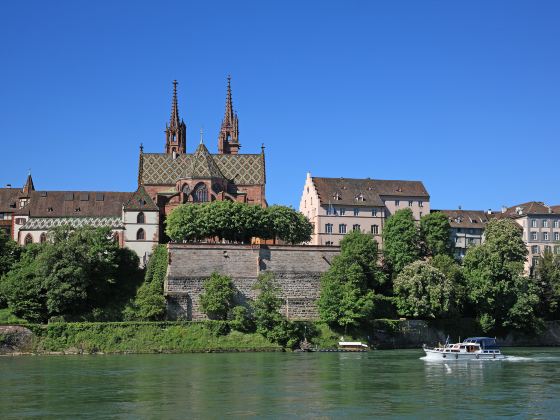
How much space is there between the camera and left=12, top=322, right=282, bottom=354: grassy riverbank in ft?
243

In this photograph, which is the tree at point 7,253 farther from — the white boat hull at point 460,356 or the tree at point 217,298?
the white boat hull at point 460,356

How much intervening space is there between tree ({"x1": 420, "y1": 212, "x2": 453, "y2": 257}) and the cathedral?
2352 centimetres

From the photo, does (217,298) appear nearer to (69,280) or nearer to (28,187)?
(69,280)

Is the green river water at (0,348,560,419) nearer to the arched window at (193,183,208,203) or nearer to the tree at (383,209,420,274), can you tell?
the tree at (383,209,420,274)

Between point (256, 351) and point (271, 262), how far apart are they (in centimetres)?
1376

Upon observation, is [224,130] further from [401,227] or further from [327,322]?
[327,322]

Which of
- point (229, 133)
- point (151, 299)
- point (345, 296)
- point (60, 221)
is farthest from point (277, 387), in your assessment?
point (229, 133)

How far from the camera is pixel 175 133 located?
12600cm

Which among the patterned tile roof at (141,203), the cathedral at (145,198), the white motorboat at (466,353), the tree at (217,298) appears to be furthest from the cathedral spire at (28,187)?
the white motorboat at (466,353)

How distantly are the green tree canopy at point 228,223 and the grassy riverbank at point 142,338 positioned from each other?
15010 millimetres

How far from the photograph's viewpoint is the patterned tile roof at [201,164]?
106 metres

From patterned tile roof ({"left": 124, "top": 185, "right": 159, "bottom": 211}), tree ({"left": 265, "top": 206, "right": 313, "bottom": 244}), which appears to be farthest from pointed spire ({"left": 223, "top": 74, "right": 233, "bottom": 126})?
tree ({"left": 265, "top": 206, "right": 313, "bottom": 244})

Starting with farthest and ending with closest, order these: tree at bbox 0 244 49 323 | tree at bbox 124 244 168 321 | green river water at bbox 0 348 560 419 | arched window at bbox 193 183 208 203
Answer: arched window at bbox 193 183 208 203
tree at bbox 124 244 168 321
tree at bbox 0 244 49 323
green river water at bbox 0 348 560 419

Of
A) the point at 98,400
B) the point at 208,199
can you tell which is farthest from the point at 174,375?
the point at 208,199
